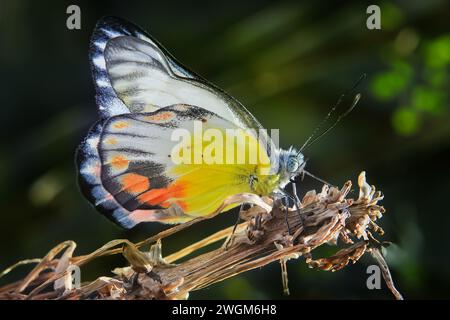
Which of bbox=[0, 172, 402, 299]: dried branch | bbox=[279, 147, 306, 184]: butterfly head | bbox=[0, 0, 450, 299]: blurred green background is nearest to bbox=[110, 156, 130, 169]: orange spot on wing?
bbox=[279, 147, 306, 184]: butterfly head

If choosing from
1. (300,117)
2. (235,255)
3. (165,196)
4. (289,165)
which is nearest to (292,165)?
(289,165)

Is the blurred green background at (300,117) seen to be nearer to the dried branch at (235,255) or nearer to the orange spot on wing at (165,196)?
the orange spot on wing at (165,196)

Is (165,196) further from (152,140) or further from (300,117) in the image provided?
(300,117)

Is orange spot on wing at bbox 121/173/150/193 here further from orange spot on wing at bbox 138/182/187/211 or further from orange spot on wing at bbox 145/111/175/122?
orange spot on wing at bbox 145/111/175/122

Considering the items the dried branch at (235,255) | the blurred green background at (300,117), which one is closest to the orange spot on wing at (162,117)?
the dried branch at (235,255)

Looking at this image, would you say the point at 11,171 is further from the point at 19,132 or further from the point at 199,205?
the point at 199,205

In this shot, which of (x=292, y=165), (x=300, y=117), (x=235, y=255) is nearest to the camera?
(x=235, y=255)
